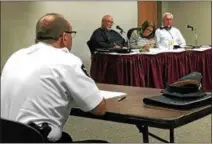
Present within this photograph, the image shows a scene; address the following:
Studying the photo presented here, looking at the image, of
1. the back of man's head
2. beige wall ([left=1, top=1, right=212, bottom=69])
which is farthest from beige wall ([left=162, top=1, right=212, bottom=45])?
the back of man's head

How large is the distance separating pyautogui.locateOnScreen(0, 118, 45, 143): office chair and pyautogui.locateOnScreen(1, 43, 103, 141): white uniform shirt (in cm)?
17

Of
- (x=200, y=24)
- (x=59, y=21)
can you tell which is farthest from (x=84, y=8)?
(x=59, y=21)

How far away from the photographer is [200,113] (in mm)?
1661

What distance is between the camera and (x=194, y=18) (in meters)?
8.32

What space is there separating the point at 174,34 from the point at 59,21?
193 inches

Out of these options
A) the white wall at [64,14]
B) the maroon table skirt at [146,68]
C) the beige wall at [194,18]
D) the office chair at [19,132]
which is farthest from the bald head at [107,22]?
the office chair at [19,132]

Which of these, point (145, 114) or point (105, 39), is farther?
point (105, 39)

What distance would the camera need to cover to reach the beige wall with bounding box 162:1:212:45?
818 cm

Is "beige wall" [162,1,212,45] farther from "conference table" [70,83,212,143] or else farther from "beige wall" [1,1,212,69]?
"conference table" [70,83,212,143]

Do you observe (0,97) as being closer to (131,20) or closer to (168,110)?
(168,110)

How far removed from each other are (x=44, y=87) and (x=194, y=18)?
285 inches

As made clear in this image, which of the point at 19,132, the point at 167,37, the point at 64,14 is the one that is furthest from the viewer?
the point at 64,14

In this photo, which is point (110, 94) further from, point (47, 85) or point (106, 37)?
point (106, 37)

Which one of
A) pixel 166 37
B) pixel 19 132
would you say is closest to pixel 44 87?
pixel 19 132
